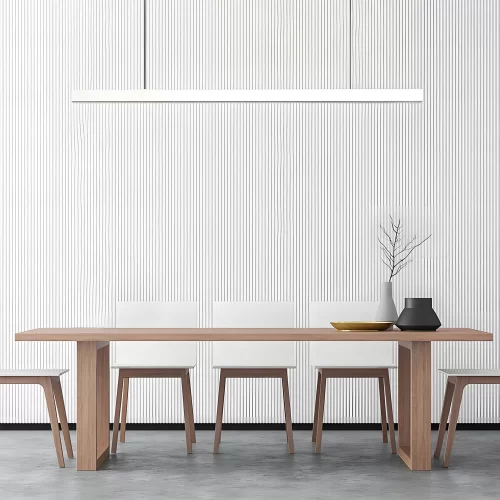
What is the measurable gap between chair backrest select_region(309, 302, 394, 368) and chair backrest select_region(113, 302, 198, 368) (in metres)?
0.78

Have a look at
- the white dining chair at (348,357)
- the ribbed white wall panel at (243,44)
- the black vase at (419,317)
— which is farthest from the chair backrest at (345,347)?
the ribbed white wall panel at (243,44)

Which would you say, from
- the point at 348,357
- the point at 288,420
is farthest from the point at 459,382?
the point at 288,420

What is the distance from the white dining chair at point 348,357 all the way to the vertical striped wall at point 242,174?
0.47m

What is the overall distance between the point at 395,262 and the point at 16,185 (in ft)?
9.09

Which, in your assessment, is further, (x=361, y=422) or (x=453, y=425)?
(x=361, y=422)

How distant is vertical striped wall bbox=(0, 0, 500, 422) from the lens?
5.23 meters

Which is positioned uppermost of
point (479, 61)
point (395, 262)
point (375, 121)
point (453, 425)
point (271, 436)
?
point (479, 61)

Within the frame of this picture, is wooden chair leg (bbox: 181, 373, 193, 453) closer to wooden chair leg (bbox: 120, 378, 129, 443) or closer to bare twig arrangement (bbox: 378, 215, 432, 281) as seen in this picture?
wooden chair leg (bbox: 120, 378, 129, 443)

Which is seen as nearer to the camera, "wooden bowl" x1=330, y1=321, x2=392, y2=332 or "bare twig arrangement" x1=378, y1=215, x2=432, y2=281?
"wooden bowl" x1=330, y1=321, x2=392, y2=332

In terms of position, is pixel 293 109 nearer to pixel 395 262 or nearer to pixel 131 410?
pixel 395 262

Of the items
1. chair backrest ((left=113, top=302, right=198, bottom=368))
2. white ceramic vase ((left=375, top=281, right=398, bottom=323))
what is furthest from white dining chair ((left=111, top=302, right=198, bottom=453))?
white ceramic vase ((left=375, top=281, right=398, bottom=323))

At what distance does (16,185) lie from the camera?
5285 millimetres

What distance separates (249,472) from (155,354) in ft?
3.74

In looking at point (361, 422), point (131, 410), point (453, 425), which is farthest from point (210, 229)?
point (453, 425)
